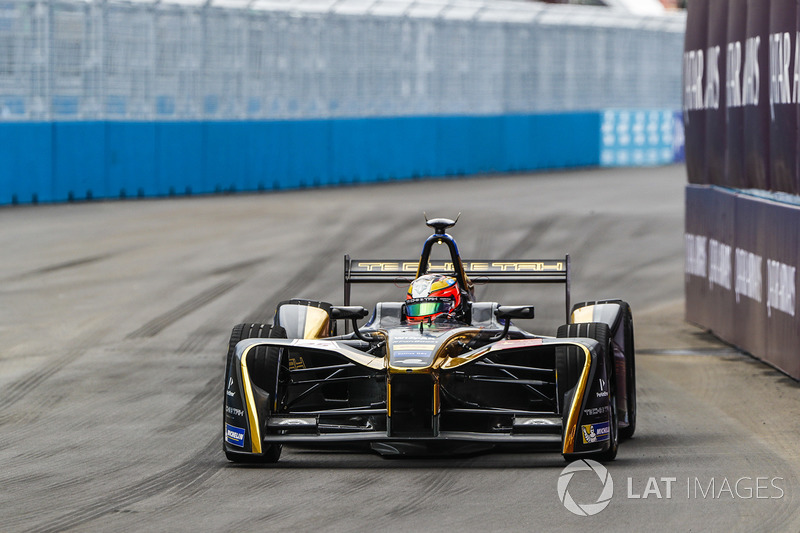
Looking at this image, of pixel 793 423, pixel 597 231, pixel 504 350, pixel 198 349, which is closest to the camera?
pixel 504 350

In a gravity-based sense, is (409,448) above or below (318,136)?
below

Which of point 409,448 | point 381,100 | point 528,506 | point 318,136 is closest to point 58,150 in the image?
point 318,136

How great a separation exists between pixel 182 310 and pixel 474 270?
6.68 meters

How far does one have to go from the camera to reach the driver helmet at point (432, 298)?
33.7ft

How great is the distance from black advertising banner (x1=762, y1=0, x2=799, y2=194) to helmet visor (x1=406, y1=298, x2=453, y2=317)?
15.0 feet

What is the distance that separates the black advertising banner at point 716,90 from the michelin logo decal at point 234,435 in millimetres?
8583

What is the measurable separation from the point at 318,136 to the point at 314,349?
2259cm

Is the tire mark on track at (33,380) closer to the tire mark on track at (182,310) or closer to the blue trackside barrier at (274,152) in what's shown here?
the tire mark on track at (182,310)

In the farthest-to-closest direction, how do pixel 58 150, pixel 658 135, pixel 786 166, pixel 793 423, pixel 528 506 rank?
pixel 658 135, pixel 58 150, pixel 786 166, pixel 793 423, pixel 528 506

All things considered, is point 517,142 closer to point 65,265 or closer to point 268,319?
point 65,265

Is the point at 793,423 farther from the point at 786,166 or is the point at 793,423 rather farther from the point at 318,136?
the point at 318,136

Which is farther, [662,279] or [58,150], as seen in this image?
[58,150]

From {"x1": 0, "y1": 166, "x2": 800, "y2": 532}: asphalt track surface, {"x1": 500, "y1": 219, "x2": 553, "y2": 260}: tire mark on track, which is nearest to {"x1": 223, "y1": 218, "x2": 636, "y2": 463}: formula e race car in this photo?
{"x1": 0, "y1": 166, "x2": 800, "y2": 532}: asphalt track surface

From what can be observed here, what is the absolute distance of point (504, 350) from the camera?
9211mm
